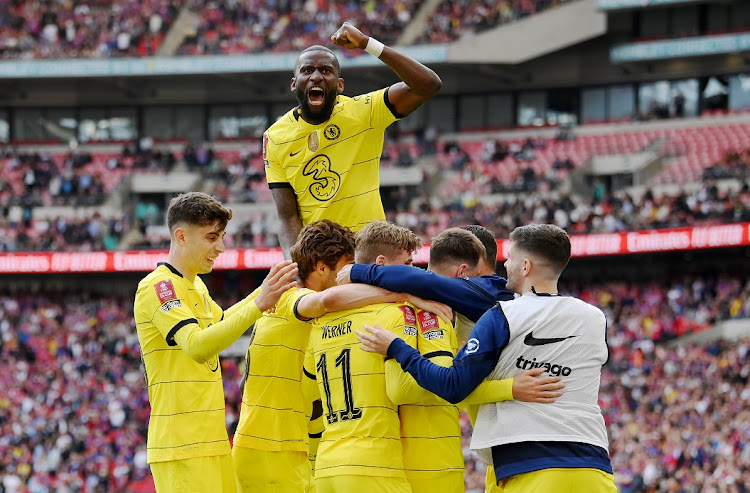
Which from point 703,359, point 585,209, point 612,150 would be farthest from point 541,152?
point 703,359

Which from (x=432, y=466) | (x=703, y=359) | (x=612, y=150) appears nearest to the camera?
(x=432, y=466)

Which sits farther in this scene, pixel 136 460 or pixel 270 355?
pixel 136 460

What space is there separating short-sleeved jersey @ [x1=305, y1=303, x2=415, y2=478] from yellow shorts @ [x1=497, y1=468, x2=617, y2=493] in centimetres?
60

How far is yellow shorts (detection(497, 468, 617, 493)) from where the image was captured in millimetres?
4898

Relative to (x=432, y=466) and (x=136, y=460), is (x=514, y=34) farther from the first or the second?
(x=432, y=466)

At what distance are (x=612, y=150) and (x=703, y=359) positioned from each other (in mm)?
10331

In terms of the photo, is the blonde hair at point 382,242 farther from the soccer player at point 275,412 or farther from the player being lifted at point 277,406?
the soccer player at point 275,412

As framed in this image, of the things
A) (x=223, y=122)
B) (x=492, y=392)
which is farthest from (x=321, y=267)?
(x=223, y=122)

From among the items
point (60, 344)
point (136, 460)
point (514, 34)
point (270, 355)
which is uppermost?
point (514, 34)

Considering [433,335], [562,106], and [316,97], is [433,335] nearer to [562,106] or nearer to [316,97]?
[316,97]

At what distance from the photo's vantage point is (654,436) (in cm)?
1897

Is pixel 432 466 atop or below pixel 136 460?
atop

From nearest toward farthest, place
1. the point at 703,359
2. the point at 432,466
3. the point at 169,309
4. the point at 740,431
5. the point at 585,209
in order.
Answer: the point at 432,466, the point at 169,309, the point at 740,431, the point at 703,359, the point at 585,209

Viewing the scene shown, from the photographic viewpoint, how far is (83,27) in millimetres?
34938
